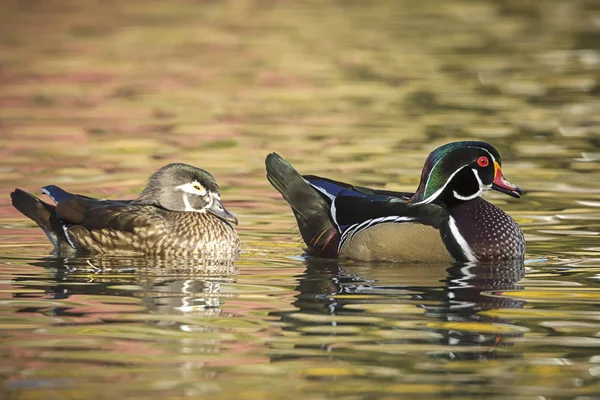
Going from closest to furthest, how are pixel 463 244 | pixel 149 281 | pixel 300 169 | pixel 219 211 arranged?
pixel 149 281, pixel 463 244, pixel 219 211, pixel 300 169

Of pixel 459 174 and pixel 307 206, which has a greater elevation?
pixel 459 174

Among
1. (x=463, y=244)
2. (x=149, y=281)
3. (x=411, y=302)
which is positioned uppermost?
(x=463, y=244)

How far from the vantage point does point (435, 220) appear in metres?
9.85

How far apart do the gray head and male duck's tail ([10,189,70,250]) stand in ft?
2.12

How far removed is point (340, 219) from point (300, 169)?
3784mm

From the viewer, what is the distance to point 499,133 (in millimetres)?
16281

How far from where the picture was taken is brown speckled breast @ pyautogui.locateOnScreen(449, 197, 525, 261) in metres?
9.82

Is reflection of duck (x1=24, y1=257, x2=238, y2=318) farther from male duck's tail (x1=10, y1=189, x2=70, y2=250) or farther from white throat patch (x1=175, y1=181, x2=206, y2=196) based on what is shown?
white throat patch (x1=175, y1=181, x2=206, y2=196)

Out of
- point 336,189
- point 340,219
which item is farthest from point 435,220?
point 336,189

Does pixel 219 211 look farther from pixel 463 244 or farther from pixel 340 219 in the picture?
pixel 463 244

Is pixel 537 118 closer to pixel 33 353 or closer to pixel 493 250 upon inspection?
pixel 493 250

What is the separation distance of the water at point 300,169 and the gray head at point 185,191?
1.67 feet

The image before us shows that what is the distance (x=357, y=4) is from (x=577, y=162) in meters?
20.1

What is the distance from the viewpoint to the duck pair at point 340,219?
9.85 metres
